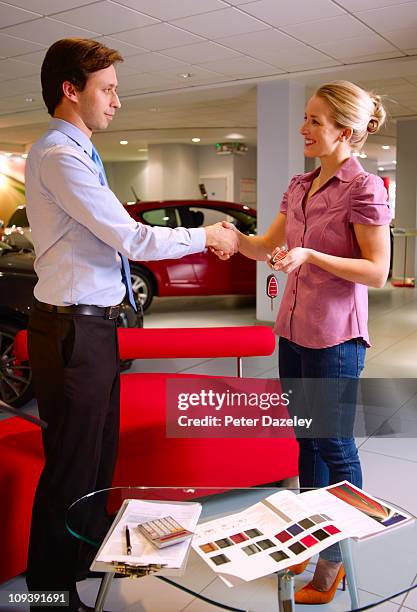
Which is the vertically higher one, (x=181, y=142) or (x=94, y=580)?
(x=181, y=142)

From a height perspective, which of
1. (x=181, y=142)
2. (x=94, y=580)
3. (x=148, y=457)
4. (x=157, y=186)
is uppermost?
(x=181, y=142)

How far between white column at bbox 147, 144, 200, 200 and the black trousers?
13180 millimetres

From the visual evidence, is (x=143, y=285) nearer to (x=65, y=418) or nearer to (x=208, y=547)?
(x=65, y=418)

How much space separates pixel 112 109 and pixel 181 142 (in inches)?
532

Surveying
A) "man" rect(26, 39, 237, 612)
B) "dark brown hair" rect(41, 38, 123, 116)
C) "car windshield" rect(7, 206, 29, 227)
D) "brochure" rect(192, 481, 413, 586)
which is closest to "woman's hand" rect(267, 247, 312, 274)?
"man" rect(26, 39, 237, 612)

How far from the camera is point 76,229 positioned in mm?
1643

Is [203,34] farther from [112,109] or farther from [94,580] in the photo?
[94,580]

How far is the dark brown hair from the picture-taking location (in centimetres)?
163

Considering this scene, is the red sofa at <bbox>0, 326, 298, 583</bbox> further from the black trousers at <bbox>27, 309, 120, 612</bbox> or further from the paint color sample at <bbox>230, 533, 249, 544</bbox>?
the paint color sample at <bbox>230, 533, 249, 544</bbox>

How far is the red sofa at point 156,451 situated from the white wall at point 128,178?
16650mm

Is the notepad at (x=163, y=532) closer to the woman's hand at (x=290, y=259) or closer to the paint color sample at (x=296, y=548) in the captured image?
the paint color sample at (x=296, y=548)

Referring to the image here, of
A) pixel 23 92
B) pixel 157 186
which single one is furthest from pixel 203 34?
pixel 157 186

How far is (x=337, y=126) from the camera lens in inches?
70.9

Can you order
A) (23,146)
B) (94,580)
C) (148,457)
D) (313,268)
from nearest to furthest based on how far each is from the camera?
(313,268)
(94,580)
(148,457)
(23,146)
